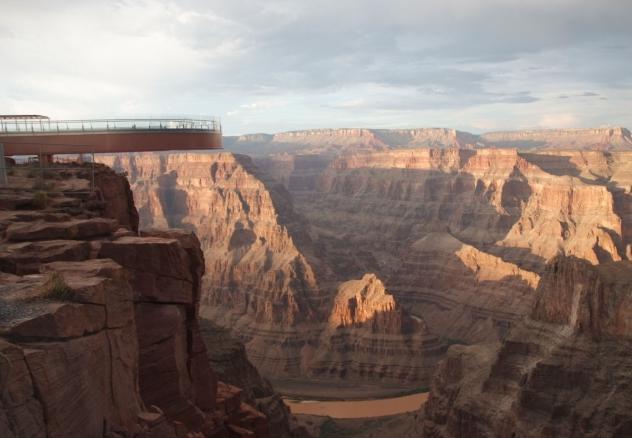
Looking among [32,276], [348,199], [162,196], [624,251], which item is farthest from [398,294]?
[32,276]

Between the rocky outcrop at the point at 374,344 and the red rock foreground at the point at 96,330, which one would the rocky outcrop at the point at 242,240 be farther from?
the red rock foreground at the point at 96,330

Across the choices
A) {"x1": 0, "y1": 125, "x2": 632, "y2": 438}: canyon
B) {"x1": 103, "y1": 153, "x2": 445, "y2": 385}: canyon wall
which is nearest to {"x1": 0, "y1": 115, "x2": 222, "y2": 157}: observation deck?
{"x1": 0, "y1": 125, "x2": 632, "y2": 438}: canyon

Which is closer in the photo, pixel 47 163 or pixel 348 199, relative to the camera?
pixel 47 163

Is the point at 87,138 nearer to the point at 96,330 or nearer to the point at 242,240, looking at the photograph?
the point at 96,330

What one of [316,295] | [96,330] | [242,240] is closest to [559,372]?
[96,330]

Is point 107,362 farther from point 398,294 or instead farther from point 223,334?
point 398,294

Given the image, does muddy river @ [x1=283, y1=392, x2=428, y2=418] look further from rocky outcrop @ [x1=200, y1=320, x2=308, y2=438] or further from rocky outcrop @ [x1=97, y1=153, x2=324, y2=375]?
rocky outcrop @ [x1=200, y1=320, x2=308, y2=438]

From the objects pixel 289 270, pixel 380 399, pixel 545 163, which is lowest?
pixel 380 399
